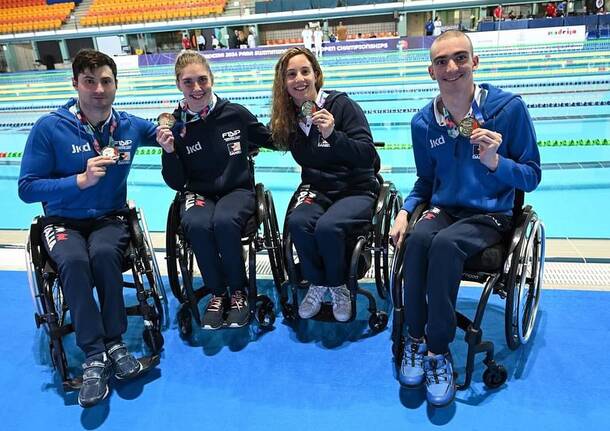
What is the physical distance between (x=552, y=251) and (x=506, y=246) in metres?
1.25

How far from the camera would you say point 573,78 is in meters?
9.05

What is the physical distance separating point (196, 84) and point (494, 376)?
5.81ft

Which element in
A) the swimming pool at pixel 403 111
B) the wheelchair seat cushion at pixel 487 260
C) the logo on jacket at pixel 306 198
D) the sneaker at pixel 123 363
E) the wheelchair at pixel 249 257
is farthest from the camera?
the swimming pool at pixel 403 111

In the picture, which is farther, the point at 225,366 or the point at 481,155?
the point at 225,366

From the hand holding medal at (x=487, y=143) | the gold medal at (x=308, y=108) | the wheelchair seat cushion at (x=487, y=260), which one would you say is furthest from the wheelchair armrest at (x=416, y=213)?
the gold medal at (x=308, y=108)

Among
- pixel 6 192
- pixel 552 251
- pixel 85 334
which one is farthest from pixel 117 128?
pixel 6 192

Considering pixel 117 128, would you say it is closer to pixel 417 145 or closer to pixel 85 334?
pixel 85 334

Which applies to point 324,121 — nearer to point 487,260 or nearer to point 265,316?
point 487,260

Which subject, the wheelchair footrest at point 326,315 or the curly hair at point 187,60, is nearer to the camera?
the curly hair at point 187,60

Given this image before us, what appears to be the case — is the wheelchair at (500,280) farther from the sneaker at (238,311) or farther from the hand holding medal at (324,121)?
the sneaker at (238,311)

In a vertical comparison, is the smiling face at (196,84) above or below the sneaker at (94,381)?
above

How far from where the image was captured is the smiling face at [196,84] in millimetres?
2264

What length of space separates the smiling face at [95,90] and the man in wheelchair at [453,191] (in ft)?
4.42

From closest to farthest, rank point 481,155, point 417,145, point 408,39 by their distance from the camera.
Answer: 1. point 481,155
2. point 417,145
3. point 408,39
